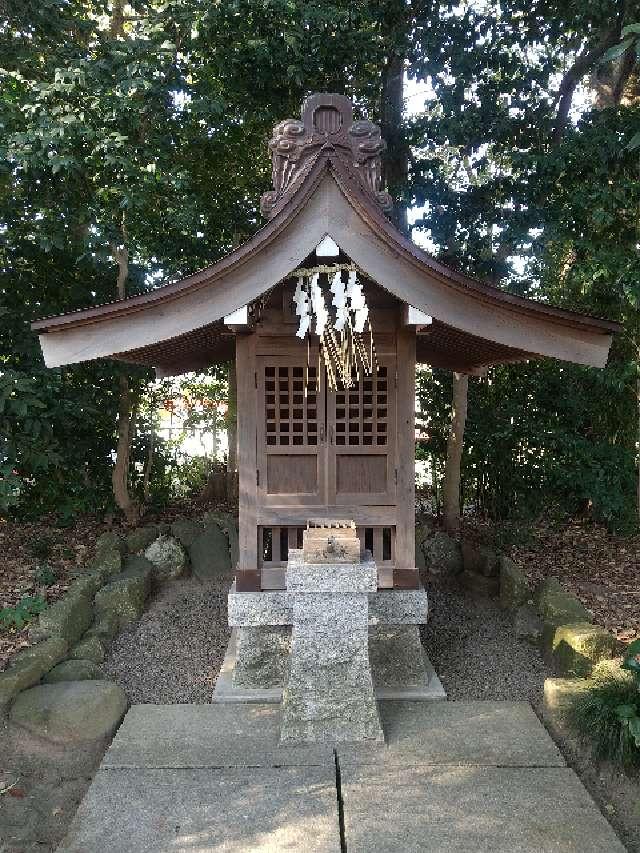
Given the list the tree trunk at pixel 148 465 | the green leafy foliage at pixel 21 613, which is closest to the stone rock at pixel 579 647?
the green leafy foliage at pixel 21 613

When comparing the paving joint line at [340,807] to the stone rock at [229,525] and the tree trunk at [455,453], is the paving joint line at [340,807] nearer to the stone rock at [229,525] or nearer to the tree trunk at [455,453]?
the stone rock at [229,525]

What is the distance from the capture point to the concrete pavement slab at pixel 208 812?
2.85 metres

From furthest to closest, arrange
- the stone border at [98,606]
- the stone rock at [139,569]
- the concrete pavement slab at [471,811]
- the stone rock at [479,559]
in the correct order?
1. the stone rock at [479,559]
2. the stone rock at [139,569]
3. the stone border at [98,606]
4. the concrete pavement slab at [471,811]

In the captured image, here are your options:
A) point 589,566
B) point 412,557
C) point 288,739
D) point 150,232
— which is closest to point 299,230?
point 412,557

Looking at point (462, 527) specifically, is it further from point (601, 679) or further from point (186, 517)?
point (601, 679)

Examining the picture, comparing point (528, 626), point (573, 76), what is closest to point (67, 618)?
point (528, 626)

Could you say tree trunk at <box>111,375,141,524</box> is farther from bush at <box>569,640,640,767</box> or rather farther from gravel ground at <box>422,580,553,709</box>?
bush at <box>569,640,640,767</box>

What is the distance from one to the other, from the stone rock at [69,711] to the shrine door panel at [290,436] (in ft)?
5.32

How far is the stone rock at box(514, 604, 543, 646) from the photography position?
5.28 metres

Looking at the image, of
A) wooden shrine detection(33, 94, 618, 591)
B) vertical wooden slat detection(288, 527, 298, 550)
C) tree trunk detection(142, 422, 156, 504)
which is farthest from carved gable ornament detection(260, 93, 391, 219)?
tree trunk detection(142, 422, 156, 504)

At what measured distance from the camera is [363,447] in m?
4.61

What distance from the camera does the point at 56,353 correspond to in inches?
152

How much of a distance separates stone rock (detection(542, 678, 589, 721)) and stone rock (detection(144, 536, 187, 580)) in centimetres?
418

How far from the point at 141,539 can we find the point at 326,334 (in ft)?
13.1
